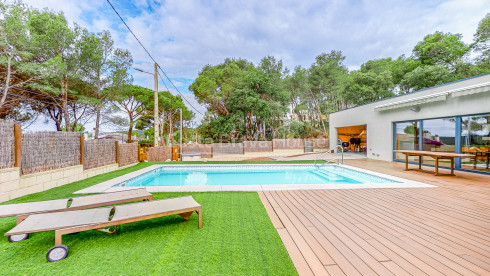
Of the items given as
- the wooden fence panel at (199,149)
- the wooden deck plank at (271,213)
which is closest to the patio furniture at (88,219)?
the wooden deck plank at (271,213)

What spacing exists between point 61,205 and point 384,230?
14.5ft

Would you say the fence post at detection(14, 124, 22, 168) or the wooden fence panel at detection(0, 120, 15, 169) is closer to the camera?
the wooden fence panel at detection(0, 120, 15, 169)

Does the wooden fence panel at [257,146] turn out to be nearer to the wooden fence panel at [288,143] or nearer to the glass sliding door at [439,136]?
the wooden fence panel at [288,143]

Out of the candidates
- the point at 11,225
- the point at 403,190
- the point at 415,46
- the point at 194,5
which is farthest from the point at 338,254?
the point at 415,46

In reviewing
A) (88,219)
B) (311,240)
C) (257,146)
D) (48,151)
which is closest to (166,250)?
(88,219)

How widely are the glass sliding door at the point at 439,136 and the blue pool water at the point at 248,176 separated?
3378 millimetres

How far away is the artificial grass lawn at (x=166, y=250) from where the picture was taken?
69.7 inches

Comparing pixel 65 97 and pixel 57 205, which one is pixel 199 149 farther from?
pixel 57 205

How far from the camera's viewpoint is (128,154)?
930cm

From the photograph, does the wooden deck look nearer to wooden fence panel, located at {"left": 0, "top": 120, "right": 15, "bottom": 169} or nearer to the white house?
the white house

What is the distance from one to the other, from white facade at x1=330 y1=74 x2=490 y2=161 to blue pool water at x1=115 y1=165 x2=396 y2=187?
3667 millimetres

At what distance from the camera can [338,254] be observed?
1967 millimetres

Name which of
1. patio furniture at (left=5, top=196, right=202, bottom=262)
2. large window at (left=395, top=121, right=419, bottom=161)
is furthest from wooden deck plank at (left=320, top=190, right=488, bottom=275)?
large window at (left=395, top=121, right=419, bottom=161)

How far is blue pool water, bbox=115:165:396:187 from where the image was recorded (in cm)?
723
